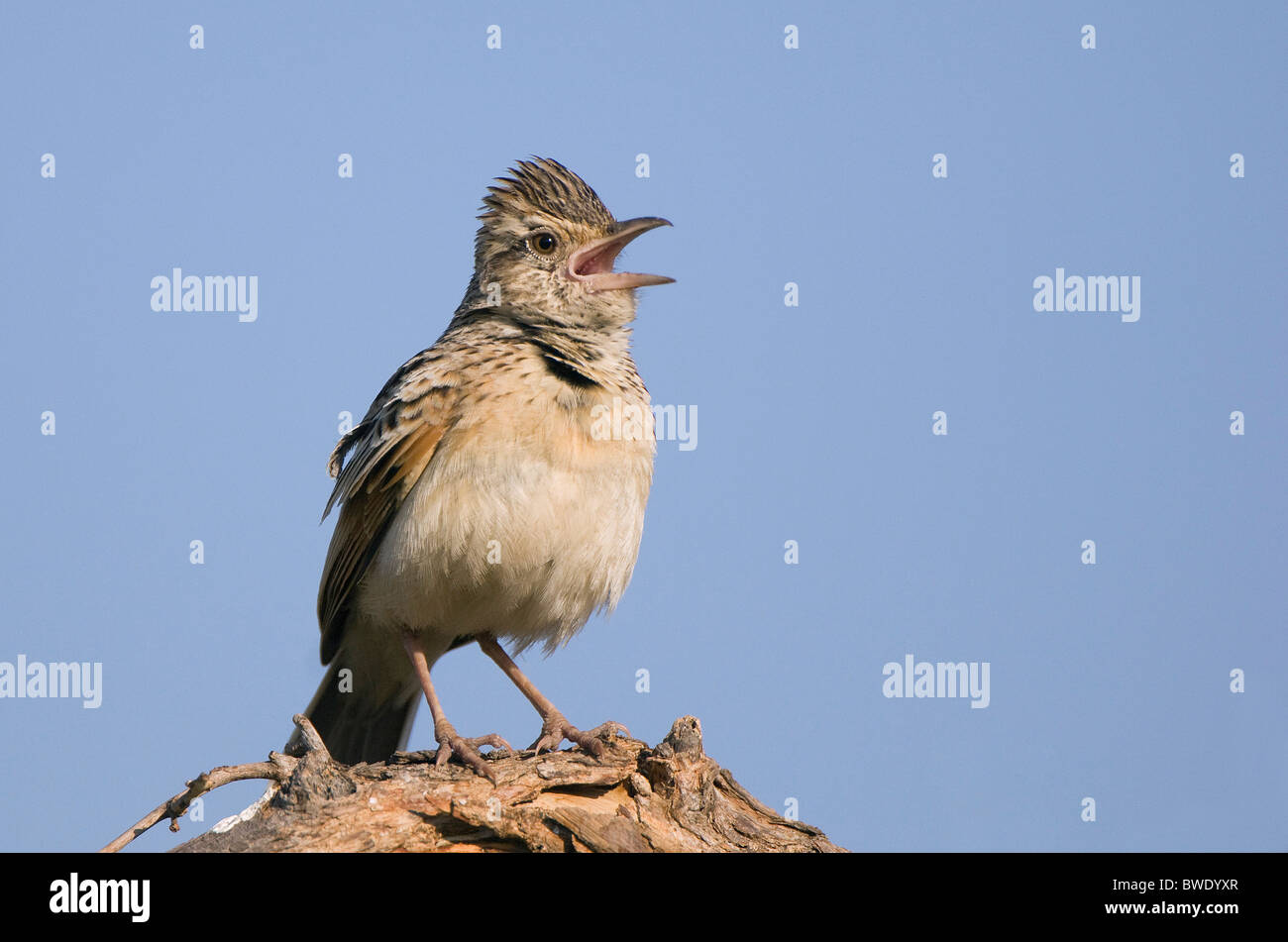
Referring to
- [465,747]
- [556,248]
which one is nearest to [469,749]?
[465,747]

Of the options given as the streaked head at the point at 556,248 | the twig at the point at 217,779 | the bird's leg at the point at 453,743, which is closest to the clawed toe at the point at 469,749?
the bird's leg at the point at 453,743

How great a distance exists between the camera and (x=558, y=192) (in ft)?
27.5

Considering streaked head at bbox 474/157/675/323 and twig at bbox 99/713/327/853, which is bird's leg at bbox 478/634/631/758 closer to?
twig at bbox 99/713/327/853

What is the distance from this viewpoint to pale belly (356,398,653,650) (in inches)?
276

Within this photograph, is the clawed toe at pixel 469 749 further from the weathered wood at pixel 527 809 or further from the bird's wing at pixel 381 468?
the bird's wing at pixel 381 468

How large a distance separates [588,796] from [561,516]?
1.59 meters

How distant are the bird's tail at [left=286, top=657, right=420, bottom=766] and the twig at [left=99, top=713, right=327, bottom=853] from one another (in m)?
2.09

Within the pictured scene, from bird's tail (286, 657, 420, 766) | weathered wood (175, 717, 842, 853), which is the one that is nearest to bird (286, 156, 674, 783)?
bird's tail (286, 657, 420, 766)

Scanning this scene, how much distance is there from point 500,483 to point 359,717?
82.5 inches

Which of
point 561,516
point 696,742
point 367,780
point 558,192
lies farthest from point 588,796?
point 558,192

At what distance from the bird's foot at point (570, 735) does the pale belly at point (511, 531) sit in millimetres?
671

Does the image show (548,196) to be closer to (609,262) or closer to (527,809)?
(609,262)

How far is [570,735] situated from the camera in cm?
706
